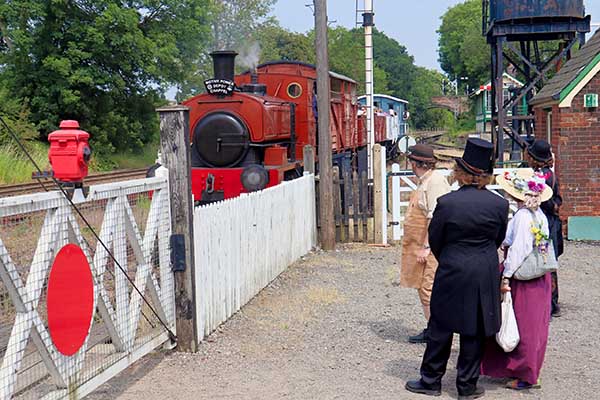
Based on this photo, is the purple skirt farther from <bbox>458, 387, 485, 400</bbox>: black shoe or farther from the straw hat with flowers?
the straw hat with flowers

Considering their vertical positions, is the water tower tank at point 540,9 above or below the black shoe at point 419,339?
above

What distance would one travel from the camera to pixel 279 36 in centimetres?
7631

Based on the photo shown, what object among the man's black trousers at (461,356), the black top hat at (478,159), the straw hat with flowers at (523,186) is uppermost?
the black top hat at (478,159)

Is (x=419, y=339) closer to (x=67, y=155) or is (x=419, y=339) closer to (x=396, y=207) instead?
(x=67, y=155)

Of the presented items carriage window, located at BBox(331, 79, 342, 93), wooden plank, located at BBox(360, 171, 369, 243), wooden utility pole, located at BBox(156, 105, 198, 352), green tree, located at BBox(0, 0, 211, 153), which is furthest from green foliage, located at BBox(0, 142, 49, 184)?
wooden utility pole, located at BBox(156, 105, 198, 352)

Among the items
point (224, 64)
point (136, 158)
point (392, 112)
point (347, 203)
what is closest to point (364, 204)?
point (347, 203)

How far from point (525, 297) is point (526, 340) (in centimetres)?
31

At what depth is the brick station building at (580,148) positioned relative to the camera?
13359 millimetres

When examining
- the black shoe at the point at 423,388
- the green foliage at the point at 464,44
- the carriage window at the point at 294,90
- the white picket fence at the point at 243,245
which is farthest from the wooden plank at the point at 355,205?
the green foliage at the point at 464,44

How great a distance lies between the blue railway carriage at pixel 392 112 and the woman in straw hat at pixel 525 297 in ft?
78.6

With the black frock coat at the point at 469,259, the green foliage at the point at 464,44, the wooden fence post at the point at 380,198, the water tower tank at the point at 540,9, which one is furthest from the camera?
the green foliage at the point at 464,44

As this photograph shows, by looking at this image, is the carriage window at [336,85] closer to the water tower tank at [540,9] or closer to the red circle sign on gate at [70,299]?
the water tower tank at [540,9]

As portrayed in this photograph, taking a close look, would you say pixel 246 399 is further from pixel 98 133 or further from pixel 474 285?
pixel 98 133

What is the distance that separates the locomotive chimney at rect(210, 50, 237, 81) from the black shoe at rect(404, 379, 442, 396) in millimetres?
10117
